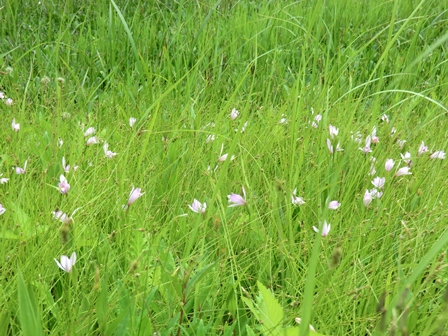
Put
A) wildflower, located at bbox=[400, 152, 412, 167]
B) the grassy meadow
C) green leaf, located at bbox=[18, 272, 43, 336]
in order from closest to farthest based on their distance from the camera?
green leaf, located at bbox=[18, 272, 43, 336]
the grassy meadow
wildflower, located at bbox=[400, 152, 412, 167]

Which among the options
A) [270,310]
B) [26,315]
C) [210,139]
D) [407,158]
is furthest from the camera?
[210,139]

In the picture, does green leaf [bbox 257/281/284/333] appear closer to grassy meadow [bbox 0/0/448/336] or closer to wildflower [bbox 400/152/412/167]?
grassy meadow [bbox 0/0/448/336]

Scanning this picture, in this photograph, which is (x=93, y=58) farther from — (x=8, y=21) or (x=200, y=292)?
(x=200, y=292)

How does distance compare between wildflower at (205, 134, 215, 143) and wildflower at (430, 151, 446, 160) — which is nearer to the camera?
wildflower at (430, 151, 446, 160)

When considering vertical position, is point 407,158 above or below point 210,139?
above

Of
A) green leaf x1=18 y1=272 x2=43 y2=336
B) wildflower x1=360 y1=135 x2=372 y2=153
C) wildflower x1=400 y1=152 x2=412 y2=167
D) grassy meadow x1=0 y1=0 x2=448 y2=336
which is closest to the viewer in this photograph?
green leaf x1=18 y1=272 x2=43 y2=336

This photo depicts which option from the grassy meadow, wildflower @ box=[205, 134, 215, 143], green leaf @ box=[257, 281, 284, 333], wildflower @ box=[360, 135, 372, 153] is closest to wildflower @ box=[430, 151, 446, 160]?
the grassy meadow

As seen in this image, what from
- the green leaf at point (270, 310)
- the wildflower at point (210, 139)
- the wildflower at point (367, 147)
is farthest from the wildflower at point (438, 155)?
the green leaf at point (270, 310)

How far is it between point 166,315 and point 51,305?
0.80 feet

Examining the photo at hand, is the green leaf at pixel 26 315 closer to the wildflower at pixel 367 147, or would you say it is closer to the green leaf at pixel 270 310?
the green leaf at pixel 270 310

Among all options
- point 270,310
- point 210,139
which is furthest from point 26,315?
point 210,139

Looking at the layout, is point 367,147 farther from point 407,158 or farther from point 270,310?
point 270,310

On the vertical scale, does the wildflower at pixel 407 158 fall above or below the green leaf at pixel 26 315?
below

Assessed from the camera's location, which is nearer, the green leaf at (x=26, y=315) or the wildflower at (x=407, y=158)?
the green leaf at (x=26, y=315)
